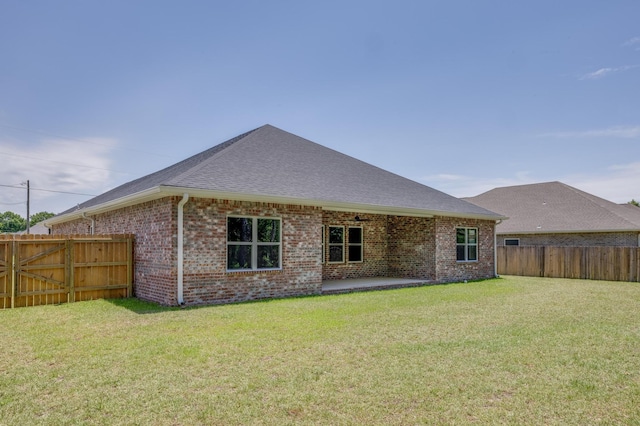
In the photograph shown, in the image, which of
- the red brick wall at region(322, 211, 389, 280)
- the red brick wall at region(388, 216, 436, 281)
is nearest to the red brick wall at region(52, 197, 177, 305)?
the red brick wall at region(322, 211, 389, 280)

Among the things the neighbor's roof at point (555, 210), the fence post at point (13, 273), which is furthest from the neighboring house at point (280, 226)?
the neighbor's roof at point (555, 210)

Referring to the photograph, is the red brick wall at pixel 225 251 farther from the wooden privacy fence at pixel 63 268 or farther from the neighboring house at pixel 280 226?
the wooden privacy fence at pixel 63 268

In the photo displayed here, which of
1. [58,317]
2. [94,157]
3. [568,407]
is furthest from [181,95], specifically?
[94,157]

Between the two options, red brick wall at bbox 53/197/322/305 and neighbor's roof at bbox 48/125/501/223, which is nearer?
red brick wall at bbox 53/197/322/305

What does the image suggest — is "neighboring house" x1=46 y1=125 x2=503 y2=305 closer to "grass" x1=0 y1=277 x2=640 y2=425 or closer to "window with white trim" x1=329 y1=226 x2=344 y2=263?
"window with white trim" x1=329 y1=226 x2=344 y2=263

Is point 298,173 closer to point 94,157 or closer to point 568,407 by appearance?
point 568,407

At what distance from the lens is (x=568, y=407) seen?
4012mm

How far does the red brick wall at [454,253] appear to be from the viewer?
15930 millimetres

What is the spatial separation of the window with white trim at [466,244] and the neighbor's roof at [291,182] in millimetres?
867

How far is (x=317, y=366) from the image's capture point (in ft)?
17.2

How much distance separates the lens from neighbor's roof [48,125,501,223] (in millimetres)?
10391

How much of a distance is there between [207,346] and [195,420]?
2540mm

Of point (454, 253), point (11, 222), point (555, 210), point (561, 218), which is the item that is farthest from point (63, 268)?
point (11, 222)

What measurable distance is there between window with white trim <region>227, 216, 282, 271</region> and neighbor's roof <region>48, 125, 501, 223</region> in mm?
730
